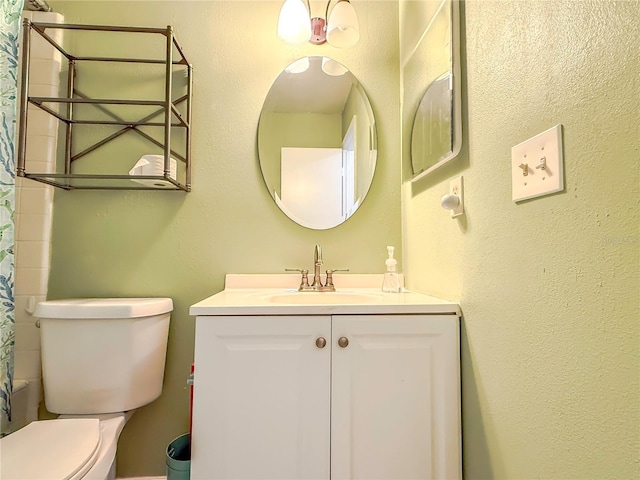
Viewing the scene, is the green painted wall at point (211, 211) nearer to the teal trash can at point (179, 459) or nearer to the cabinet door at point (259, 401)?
the teal trash can at point (179, 459)

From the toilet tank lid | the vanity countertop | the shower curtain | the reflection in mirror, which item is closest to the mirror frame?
the reflection in mirror

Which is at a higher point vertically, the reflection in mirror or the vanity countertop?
the reflection in mirror

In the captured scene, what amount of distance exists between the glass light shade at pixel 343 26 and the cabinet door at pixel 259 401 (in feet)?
3.90

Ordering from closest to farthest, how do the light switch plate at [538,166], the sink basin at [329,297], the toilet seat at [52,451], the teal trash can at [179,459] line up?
the light switch plate at [538,166]
the toilet seat at [52,451]
the teal trash can at [179,459]
the sink basin at [329,297]

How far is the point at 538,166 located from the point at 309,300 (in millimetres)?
736

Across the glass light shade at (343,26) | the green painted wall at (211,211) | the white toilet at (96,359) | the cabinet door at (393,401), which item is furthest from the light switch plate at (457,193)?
the white toilet at (96,359)

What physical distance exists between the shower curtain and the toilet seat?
28cm

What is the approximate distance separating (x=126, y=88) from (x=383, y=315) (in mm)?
1419

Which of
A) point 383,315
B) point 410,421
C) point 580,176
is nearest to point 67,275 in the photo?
point 383,315

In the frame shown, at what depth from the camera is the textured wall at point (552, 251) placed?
1.59ft

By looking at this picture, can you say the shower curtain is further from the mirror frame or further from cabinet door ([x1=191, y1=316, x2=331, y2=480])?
the mirror frame

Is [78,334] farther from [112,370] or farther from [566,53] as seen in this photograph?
[566,53]

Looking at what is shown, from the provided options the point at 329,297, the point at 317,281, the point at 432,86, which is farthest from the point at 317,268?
the point at 432,86

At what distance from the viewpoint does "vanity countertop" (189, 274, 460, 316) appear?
88cm
